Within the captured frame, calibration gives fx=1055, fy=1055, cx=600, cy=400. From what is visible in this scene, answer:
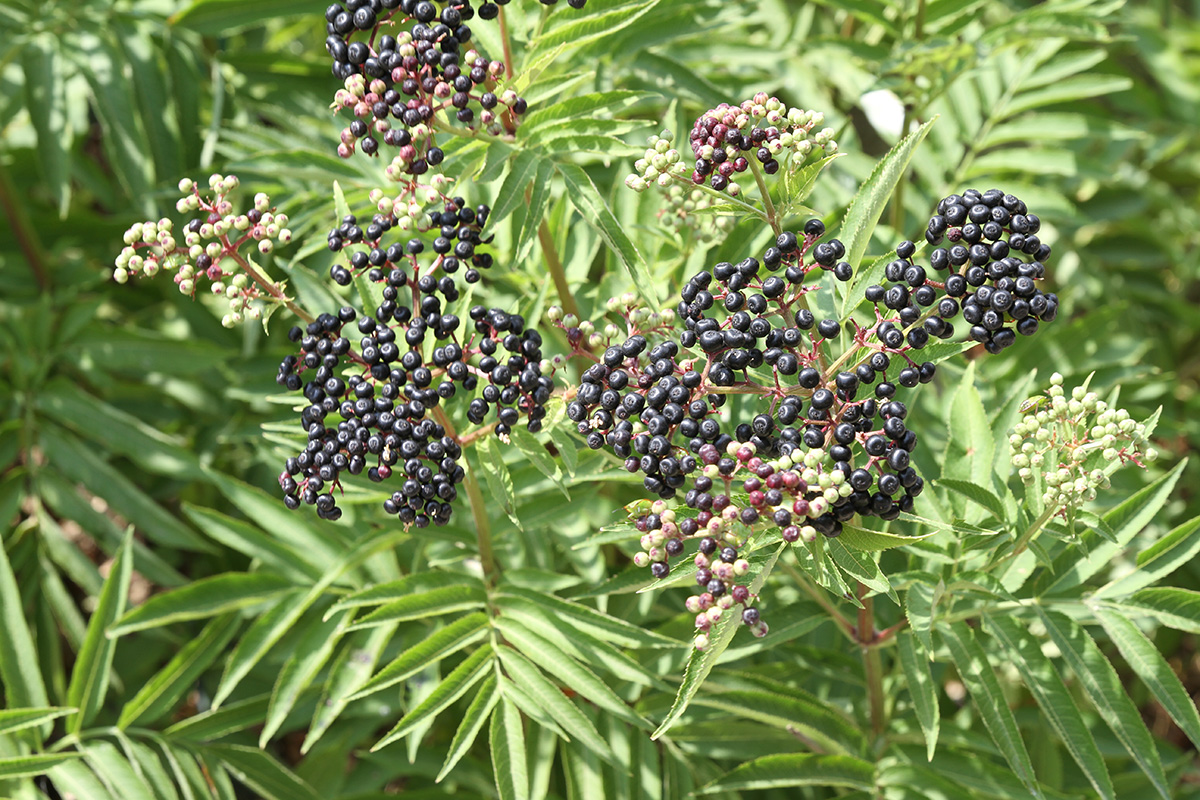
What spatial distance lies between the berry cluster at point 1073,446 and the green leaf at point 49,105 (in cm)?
345

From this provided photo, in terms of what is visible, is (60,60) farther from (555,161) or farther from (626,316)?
(626,316)

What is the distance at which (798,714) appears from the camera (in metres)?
3.15

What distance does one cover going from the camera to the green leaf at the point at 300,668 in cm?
320

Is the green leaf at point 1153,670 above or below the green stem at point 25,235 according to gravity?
below

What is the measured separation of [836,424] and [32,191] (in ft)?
15.2

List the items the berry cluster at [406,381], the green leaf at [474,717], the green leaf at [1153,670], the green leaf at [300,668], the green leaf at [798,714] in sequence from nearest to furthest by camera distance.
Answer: the berry cluster at [406,381], the green leaf at [1153,670], the green leaf at [474,717], the green leaf at [798,714], the green leaf at [300,668]

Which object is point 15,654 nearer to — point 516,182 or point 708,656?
point 516,182

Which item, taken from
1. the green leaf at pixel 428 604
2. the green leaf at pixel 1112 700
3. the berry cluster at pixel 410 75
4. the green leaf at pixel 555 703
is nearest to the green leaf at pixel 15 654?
the green leaf at pixel 428 604

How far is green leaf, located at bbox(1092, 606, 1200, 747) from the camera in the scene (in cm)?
270

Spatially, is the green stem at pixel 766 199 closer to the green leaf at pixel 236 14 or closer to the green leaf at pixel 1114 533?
the green leaf at pixel 1114 533

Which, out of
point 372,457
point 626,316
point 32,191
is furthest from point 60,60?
point 626,316

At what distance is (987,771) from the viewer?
3113mm

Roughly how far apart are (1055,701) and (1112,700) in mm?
138

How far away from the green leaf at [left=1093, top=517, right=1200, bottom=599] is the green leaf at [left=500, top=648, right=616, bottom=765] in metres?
1.45
